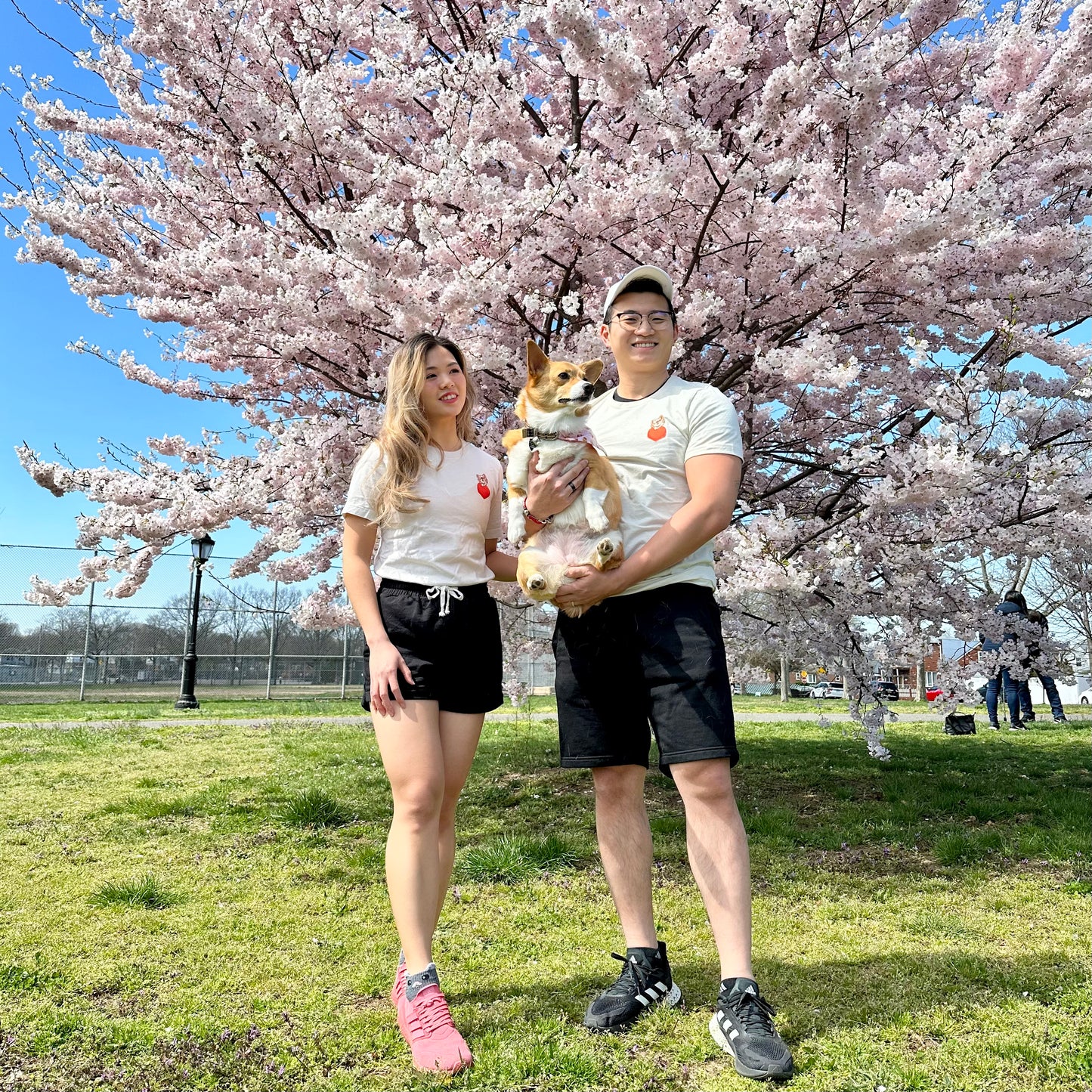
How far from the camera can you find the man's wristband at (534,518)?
273 cm

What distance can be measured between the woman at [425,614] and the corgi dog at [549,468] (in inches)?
2.8

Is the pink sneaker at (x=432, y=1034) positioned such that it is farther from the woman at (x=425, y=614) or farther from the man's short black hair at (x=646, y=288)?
the man's short black hair at (x=646, y=288)

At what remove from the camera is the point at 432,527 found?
108 inches

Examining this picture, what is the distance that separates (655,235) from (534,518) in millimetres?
3040

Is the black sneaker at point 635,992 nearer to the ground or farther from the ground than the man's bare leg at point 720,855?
nearer to the ground

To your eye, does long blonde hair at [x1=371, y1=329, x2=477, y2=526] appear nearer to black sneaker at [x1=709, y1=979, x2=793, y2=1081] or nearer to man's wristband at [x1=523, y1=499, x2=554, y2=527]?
man's wristband at [x1=523, y1=499, x2=554, y2=527]

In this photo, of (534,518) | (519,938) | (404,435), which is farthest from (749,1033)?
(404,435)

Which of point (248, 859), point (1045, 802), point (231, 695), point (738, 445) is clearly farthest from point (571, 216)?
point (231, 695)

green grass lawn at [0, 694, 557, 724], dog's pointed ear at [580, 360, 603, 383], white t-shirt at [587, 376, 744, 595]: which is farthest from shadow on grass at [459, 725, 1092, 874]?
green grass lawn at [0, 694, 557, 724]

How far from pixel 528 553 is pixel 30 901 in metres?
3.03

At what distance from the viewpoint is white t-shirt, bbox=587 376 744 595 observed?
262 cm

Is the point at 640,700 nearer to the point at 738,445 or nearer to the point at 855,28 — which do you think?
the point at 738,445

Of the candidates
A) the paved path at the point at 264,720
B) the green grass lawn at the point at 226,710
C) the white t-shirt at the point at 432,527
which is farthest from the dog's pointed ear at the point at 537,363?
the green grass lawn at the point at 226,710

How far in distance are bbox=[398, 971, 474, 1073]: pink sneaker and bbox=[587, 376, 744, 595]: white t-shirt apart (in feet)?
4.50
